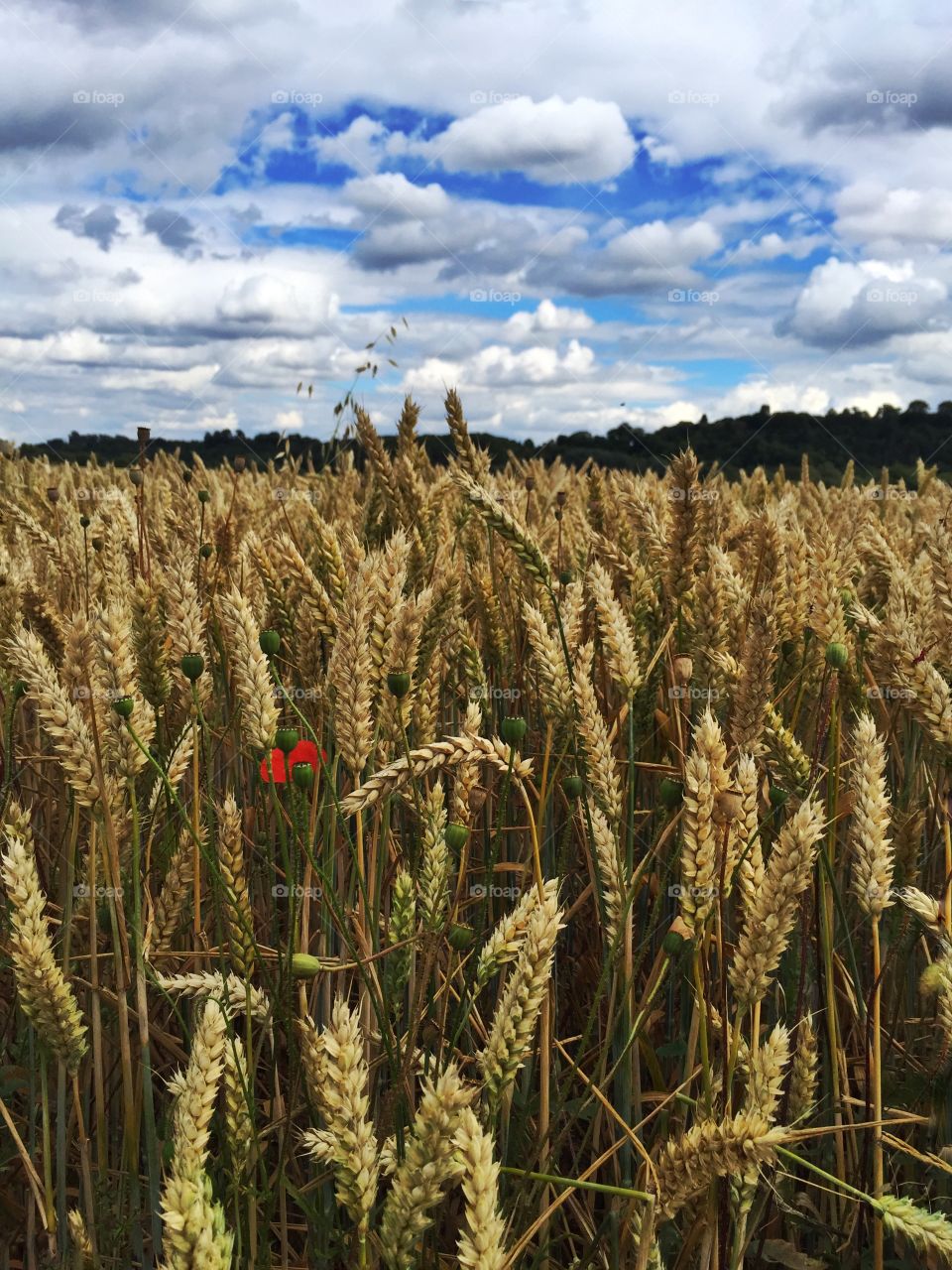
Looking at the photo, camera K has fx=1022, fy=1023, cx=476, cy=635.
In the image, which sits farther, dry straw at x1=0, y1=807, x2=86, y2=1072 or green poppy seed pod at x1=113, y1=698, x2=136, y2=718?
green poppy seed pod at x1=113, y1=698, x2=136, y2=718

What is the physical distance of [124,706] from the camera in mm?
1301

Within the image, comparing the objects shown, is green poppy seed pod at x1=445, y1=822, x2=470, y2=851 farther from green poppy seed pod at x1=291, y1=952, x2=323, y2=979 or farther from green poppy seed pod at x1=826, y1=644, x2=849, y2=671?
green poppy seed pod at x1=826, y1=644, x2=849, y2=671

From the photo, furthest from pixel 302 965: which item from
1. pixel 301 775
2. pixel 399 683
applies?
pixel 399 683

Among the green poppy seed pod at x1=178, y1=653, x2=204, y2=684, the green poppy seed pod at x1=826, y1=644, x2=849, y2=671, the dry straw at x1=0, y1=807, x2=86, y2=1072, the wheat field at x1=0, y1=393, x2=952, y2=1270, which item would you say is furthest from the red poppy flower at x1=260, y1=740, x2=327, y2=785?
the green poppy seed pod at x1=826, y1=644, x2=849, y2=671

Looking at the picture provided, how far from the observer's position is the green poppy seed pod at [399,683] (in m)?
1.25

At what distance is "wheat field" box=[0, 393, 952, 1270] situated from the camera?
1.13 m

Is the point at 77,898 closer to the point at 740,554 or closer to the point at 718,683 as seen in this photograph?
the point at 718,683

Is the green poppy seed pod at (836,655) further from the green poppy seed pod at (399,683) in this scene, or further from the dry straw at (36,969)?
the dry straw at (36,969)

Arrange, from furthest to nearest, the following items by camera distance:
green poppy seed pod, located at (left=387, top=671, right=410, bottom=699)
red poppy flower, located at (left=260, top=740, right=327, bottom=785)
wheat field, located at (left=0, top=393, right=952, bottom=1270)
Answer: red poppy flower, located at (left=260, top=740, right=327, bottom=785) < green poppy seed pod, located at (left=387, top=671, right=410, bottom=699) < wheat field, located at (left=0, top=393, right=952, bottom=1270)

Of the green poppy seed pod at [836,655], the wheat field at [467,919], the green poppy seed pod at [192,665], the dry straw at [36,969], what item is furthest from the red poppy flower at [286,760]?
the green poppy seed pod at [836,655]

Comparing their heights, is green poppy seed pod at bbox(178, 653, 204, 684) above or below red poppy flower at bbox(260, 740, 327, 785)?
above

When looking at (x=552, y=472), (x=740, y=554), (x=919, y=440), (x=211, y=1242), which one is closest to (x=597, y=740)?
(x=211, y=1242)

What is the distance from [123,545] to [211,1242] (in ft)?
5.91

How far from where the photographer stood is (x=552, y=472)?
15.7 feet
